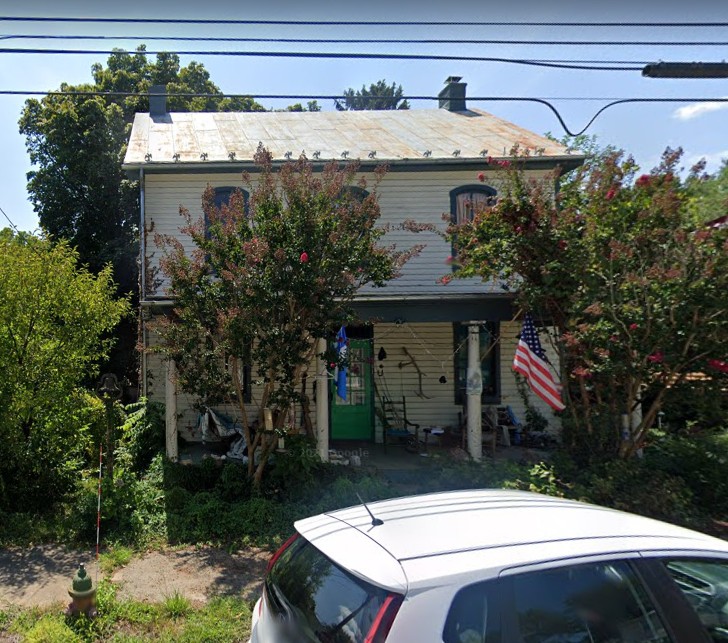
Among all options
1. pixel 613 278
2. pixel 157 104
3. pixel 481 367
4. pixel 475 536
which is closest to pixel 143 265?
pixel 157 104

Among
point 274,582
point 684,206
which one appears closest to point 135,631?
point 274,582

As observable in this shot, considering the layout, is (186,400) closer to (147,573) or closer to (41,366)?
(41,366)

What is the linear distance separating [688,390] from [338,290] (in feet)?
14.9

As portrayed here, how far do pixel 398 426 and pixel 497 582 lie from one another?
9793 mm

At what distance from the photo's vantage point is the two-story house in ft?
37.2

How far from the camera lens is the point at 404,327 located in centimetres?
1227

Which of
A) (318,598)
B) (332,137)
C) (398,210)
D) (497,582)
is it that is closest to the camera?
(497,582)

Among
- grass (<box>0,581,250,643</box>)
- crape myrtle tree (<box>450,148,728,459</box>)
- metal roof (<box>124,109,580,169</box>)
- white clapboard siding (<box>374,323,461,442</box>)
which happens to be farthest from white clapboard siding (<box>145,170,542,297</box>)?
grass (<box>0,581,250,643</box>)

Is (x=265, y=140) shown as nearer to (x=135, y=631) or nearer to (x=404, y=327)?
(x=404, y=327)

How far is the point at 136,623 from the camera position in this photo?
15.2 ft

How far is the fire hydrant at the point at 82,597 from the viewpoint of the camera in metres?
4.57

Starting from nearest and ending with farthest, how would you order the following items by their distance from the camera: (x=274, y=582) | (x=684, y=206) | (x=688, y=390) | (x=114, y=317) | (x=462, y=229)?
(x=274, y=582)
(x=688, y=390)
(x=684, y=206)
(x=114, y=317)
(x=462, y=229)

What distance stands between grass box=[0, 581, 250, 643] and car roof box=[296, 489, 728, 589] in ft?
7.24

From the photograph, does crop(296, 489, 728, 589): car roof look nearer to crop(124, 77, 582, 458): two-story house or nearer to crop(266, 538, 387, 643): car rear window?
crop(266, 538, 387, 643): car rear window
